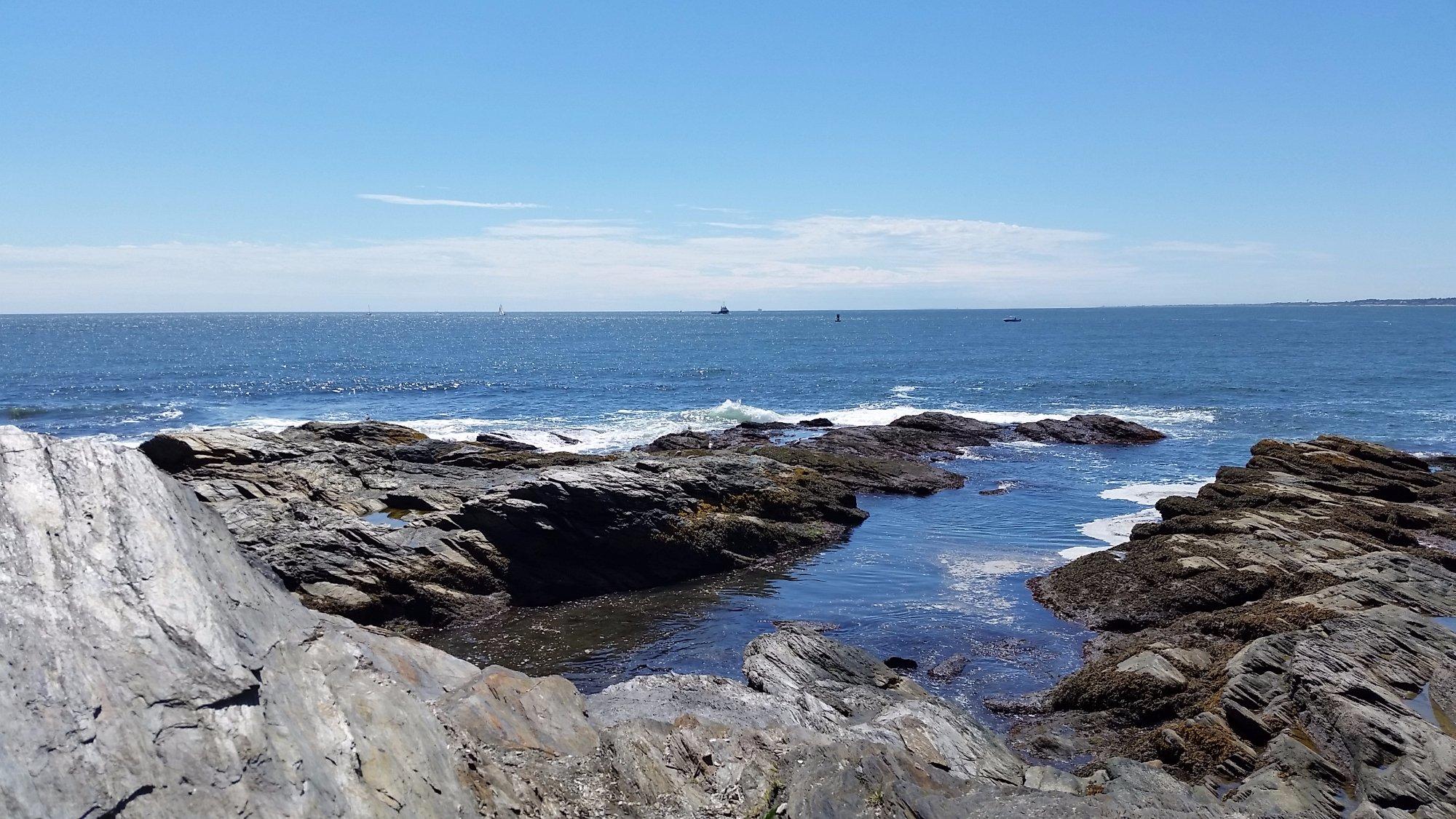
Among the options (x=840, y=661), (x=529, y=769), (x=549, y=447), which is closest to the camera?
(x=529, y=769)

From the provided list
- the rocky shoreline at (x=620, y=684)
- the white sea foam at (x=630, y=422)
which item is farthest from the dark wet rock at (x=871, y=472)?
the white sea foam at (x=630, y=422)

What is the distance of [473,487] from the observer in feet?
96.5

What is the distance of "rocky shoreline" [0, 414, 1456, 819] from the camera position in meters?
7.61

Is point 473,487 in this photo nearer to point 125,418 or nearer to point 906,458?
point 906,458

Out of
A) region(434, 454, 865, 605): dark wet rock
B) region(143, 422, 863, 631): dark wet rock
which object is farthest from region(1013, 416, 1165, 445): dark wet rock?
region(434, 454, 865, 605): dark wet rock

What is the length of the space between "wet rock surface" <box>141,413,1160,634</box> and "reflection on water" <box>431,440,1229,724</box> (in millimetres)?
1148

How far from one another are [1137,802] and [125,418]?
68271 mm

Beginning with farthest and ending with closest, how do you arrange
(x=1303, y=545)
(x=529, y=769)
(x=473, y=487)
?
(x=473, y=487) < (x=1303, y=545) < (x=529, y=769)

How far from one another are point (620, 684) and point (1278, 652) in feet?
39.9

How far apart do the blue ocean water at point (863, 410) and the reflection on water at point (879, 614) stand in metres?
0.10

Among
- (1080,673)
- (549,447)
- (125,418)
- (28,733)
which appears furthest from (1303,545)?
(125,418)

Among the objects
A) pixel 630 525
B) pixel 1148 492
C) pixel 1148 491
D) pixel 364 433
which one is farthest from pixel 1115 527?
pixel 364 433

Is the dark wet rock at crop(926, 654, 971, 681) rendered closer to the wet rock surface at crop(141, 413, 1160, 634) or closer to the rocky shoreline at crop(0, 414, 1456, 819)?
the rocky shoreline at crop(0, 414, 1456, 819)

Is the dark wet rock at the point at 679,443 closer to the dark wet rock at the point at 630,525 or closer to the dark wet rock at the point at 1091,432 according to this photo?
the dark wet rock at the point at 630,525
